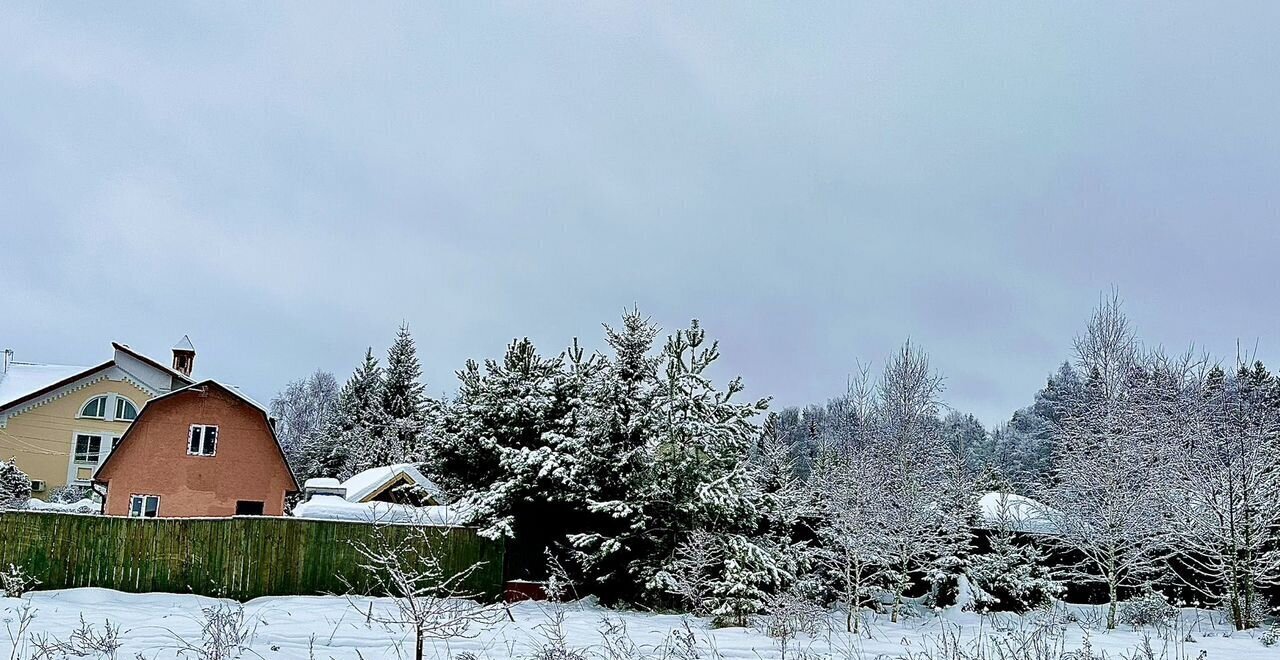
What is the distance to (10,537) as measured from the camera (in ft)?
47.0

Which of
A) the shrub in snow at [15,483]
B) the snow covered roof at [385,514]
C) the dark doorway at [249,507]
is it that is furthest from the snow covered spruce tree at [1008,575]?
the shrub in snow at [15,483]

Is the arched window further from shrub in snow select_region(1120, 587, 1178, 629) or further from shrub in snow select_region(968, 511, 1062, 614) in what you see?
shrub in snow select_region(1120, 587, 1178, 629)

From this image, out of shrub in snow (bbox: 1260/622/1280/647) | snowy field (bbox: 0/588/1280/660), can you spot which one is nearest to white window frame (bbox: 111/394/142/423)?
snowy field (bbox: 0/588/1280/660)

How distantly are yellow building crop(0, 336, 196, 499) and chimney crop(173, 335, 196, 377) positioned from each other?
3.35 m

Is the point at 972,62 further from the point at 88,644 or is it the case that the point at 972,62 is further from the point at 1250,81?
the point at 88,644

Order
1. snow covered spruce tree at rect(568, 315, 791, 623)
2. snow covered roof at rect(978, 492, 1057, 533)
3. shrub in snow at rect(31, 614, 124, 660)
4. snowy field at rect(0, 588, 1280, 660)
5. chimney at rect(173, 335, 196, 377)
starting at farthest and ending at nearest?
chimney at rect(173, 335, 196, 377) < snow covered roof at rect(978, 492, 1057, 533) < snow covered spruce tree at rect(568, 315, 791, 623) < snowy field at rect(0, 588, 1280, 660) < shrub in snow at rect(31, 614, 124, 660)

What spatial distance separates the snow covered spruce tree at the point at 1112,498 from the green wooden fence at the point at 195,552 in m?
11.9

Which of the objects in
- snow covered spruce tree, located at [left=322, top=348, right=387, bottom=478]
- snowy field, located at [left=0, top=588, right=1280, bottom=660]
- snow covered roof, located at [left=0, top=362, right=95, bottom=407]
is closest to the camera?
snowy field, located at [left=0, top=588, right=1280, bottom=660]

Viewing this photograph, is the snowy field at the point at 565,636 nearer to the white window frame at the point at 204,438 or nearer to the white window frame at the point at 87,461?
the white window frame at the point at 204,438

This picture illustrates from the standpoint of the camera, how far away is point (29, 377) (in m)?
33.8

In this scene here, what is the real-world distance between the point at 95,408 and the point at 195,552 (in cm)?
2190

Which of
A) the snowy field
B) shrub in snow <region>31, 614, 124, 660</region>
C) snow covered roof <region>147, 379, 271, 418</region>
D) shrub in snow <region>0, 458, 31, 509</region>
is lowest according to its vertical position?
the snowy field

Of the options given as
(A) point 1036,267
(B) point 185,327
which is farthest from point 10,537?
(B) point 185,327

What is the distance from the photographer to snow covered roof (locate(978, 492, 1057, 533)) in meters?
17.0
